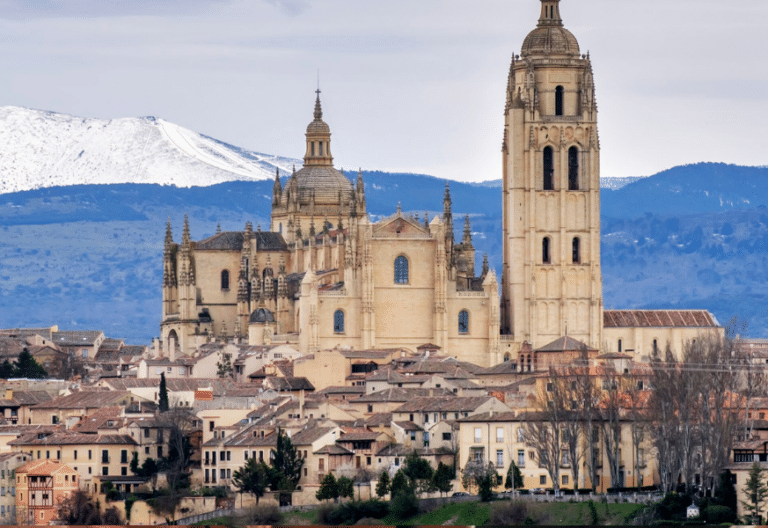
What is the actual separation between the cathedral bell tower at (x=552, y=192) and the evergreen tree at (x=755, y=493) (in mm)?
47861

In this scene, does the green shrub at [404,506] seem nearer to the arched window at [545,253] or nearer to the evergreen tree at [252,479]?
the evergreen tree at [252,479]

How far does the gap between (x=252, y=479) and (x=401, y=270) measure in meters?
38.9

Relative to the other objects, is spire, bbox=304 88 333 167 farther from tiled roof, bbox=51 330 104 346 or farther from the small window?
the small window

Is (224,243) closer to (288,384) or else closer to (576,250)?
(576,250)

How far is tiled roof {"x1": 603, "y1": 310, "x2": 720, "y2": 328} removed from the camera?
403ft

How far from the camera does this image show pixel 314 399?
95.8m

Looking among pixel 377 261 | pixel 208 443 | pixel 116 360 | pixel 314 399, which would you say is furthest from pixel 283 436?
pixel 116 360

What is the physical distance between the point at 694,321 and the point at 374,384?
1127 inches

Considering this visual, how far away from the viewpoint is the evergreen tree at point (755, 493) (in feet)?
231

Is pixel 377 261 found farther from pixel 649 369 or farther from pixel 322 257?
pixel 649 369

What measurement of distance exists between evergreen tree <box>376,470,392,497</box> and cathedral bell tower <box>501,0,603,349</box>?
40.0 metres

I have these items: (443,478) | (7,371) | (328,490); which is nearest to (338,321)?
(7,371)

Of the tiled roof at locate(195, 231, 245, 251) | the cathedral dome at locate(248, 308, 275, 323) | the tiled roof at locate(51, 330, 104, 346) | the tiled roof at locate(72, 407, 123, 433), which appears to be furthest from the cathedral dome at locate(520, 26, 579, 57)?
the tiled roof at locate(51, 330, 104, 346)

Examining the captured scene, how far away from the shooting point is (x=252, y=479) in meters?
82.2
